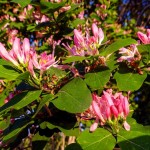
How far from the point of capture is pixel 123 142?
48.1 inches

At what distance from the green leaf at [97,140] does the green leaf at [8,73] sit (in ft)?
1.23

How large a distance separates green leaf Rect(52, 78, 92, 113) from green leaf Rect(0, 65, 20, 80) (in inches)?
8.0

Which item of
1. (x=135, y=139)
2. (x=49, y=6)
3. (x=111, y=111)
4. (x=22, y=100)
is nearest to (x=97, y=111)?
(x=111, y=111)

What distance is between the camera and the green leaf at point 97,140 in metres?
1.20

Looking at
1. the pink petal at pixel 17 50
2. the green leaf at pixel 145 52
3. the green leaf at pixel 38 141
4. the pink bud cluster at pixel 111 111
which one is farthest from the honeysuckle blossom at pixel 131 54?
the green leaf at pixel 38 141

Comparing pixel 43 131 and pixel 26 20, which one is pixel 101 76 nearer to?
pixel 43 131

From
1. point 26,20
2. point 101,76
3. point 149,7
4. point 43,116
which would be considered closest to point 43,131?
point 43,116

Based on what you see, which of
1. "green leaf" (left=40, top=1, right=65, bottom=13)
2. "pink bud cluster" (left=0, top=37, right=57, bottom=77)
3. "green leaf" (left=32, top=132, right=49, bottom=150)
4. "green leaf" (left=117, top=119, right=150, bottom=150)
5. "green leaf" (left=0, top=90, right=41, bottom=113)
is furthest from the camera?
"green leaf" (left=40, top=1, right=65, bottom=13)

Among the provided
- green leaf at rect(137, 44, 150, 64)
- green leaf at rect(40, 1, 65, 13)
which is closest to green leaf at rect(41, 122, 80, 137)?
green leaf at rect(137, 44, 150, 64)

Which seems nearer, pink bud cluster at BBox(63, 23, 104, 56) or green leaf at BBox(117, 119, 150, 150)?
green leaf at BBox(117, 119, 150, 150)

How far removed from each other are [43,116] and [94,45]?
0.40m

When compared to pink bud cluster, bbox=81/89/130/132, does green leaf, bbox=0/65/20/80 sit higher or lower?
higher

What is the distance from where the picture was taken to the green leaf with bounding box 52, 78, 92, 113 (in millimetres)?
1249

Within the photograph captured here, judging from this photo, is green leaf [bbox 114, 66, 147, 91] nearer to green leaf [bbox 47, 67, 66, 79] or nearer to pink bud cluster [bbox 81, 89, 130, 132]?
pink bud cluster [bbox 81, 89, 130, 132]
